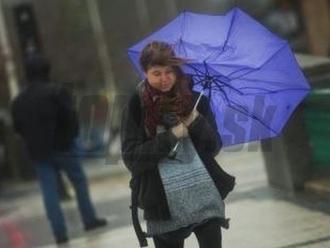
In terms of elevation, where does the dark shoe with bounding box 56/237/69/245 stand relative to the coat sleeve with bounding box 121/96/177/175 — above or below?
below

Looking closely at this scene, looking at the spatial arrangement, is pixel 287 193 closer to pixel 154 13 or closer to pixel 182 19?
pixel 182 19

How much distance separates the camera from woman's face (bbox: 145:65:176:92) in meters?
3.92

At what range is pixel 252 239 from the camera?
6406mm

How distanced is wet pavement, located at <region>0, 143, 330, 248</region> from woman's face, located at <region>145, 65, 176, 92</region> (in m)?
2.36

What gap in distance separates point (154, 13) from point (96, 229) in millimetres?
18676

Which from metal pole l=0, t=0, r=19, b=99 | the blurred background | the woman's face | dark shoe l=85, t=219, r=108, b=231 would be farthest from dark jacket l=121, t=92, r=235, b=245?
metal pole l=0, t=0, r=19, b=99

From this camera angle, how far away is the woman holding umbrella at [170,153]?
12.9ft

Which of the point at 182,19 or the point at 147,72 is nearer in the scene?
the point at 147,72

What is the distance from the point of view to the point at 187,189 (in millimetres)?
3975

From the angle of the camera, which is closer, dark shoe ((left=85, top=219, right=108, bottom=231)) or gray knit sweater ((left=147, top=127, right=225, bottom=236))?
gray knit sweater ((left=147, top=127, right=225, bottom=236))

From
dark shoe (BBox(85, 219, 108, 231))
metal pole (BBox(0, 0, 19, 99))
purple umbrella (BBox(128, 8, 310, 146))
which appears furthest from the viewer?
metal pole (BBox(0, 0, 19, 99))

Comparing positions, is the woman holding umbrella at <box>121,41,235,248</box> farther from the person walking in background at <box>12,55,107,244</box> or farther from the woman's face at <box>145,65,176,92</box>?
the person walking in background at <box>12,55,107,244</box>

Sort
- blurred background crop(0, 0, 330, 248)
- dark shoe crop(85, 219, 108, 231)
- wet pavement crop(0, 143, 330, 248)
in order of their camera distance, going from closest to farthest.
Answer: wet pavement crop(0, 143, 330, 248) < blurred background crop(0, 0, 330, 248) < dark shoe crop(85, 219, 108, 231)

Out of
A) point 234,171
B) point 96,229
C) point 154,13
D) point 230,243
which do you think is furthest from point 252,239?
point 154,13
